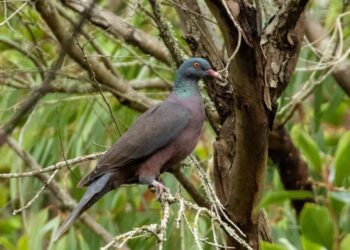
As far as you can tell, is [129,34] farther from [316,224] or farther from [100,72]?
[316,224]

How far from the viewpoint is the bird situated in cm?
389

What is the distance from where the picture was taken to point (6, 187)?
654cm

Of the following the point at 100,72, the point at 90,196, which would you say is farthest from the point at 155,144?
the point at 100,72

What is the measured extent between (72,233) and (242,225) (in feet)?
4.94

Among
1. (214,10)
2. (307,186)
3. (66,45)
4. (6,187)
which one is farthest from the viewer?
(6,187)

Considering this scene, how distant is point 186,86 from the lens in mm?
4219

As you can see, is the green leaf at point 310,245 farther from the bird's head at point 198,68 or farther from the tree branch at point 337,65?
the tree branch at point 337,65

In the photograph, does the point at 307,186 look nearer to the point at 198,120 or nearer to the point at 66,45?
the point at 198,120

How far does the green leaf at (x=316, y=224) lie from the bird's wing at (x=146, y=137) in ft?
4.24

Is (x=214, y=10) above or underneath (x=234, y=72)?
above

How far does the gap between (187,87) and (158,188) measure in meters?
0.61

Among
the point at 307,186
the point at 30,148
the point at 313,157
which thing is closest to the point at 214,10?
the point at 313,157

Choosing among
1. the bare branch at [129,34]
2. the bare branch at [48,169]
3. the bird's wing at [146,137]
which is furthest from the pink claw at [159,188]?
the bare branch at [129,34]

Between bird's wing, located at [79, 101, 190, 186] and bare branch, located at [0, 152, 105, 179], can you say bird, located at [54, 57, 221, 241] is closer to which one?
bird's wing, located at [79, 101, 190, 186]
